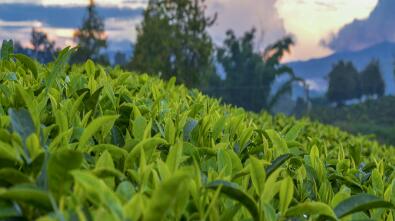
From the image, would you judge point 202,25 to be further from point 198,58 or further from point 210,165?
point 210,165

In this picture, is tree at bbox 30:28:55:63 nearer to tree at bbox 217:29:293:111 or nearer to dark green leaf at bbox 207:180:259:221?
tree at bbox 217:29:293:111

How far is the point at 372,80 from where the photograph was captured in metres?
97.9

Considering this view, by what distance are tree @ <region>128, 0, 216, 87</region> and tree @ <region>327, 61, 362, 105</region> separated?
6206cm

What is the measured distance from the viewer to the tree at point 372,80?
319 ft

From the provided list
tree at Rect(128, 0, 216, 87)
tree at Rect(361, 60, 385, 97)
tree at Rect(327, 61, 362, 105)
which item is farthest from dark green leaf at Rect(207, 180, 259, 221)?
tree at Rect(361, 60, 385, 97)

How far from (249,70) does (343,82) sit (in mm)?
22590

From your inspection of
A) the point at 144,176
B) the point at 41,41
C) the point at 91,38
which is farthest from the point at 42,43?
the point at 144,176

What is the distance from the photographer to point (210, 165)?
2.23m

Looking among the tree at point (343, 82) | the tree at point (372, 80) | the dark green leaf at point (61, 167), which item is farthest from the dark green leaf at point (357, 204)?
the tree at point (372, 80)

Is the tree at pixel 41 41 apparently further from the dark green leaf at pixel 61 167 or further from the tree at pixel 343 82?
the dark green leaf at pixel 61 167

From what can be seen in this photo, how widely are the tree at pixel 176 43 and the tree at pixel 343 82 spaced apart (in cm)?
6206

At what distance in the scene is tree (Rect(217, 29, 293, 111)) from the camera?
7850 centimetres

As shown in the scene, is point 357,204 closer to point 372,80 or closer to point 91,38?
point 91,38

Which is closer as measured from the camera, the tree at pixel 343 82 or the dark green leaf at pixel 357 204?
the dark green leaf at pixel 357 204
